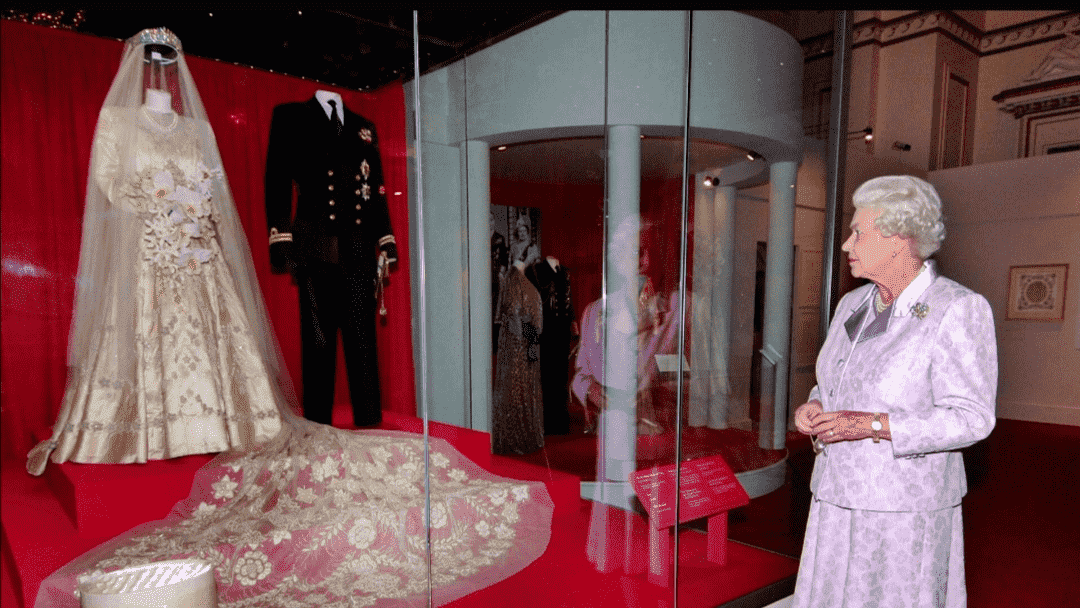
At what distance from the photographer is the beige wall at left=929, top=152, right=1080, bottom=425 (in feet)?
5.11

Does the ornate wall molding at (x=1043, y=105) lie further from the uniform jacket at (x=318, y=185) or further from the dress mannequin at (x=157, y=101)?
the dress mannequin at (x=157, y=101)

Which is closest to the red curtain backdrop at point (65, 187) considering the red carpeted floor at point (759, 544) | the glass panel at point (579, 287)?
the red carpeted floor at point (759, 544)

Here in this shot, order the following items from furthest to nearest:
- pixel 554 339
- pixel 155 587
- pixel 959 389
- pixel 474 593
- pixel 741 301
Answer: pixel 741 301 < pixel 554 339 < pixel 474 593 < pixel 155 587 < pixel 959 389

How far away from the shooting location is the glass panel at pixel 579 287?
7.11 ft

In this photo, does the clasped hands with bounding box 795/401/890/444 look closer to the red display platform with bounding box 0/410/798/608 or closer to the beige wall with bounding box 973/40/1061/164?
the beige wall with bounding box 973/40/1061/164

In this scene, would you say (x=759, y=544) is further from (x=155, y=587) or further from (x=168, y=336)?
(x=168, y=336)

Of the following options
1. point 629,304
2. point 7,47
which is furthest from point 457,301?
point 7,47

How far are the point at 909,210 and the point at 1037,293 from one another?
2.45ft

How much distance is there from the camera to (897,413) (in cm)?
119

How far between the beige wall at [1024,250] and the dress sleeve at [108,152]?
2842 millimetres

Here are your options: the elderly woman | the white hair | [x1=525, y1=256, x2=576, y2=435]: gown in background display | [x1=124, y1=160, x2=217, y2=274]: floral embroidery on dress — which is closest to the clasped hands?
the elderly woman

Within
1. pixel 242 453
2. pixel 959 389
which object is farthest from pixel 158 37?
pixel 959 389

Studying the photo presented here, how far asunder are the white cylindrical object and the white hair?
67.7 inches

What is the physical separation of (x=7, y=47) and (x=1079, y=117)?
8.24 ft
